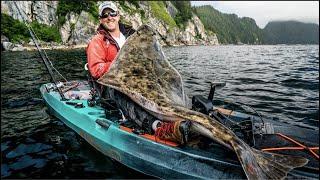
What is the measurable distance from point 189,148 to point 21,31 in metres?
83.9

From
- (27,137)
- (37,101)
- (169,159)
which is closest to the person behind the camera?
(169,159)

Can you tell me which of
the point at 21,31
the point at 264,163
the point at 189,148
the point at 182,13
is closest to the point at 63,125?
the point at 189,148

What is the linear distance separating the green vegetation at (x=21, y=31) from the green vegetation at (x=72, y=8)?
5.88 metres

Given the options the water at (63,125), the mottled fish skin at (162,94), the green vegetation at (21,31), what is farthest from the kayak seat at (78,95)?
the green vegetation at (21,31)

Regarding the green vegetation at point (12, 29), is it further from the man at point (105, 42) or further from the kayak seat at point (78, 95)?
the man at point (105, 42)

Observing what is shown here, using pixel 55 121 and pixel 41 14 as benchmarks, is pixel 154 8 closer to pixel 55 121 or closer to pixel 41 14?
pixel 41 14

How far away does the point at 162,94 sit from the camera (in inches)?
245

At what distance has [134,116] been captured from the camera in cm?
670

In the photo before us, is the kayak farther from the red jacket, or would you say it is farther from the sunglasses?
the sunglasses

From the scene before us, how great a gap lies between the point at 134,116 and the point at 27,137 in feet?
11.8

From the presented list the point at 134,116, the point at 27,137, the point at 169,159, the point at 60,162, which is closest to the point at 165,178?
the point at 169,159

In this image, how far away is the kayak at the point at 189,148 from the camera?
5.28m

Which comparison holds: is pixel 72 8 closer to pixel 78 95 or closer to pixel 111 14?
pixel 78 95

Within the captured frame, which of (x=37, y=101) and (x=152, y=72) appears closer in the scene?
(x=152, y=72)
